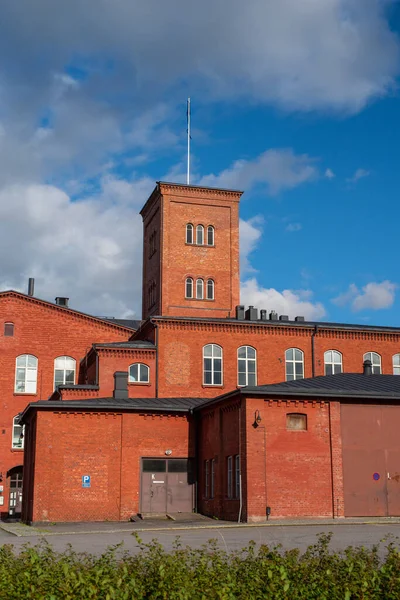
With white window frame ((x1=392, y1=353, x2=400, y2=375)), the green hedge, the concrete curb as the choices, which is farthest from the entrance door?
the green hedge

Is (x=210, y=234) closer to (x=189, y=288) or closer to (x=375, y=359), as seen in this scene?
(x=189, y=288)

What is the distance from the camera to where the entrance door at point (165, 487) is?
3238 cm

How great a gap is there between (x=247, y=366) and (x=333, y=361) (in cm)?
517

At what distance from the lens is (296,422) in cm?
2869

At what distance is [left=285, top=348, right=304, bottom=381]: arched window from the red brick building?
79mm

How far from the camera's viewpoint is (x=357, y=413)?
95.1 feet

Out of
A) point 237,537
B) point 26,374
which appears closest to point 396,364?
point 26,374

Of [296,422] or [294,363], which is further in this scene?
[294,363]

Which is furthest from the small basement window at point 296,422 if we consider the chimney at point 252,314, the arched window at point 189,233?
the arched window at point 189,233

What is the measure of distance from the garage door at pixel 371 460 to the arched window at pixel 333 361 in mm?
14815

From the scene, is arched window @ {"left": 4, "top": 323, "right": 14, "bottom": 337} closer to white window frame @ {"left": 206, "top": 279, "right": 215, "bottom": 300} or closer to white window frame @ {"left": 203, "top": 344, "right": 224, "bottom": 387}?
white window frame @ {"left": 203, "top": 344, "right": 224, "bottom": 387}

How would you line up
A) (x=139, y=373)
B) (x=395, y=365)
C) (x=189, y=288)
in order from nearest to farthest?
(x=139, y=373), (x=395, y=365), (x=189, y=288)

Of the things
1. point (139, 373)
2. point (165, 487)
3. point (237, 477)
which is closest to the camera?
point (237, 477)

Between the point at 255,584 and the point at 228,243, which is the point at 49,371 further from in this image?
the point at 255,584
